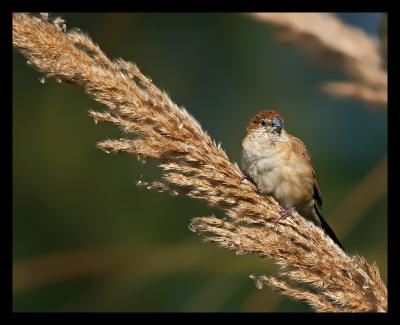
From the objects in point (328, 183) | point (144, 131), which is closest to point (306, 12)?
point (144, 131)

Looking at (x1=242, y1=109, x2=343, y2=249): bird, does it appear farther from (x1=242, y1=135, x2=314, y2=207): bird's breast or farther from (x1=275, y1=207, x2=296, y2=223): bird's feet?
(x1=275, y1=207, x2=296, y2=223): bird's feet

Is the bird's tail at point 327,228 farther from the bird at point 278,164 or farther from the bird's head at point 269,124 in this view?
the bird's head at point 269,124

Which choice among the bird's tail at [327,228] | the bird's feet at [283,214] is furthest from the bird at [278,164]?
the bird's feet at [283,214]

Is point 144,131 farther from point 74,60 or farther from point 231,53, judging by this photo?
point 231,53

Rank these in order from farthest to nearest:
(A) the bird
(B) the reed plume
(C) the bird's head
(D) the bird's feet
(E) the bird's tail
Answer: (C) the bird's head, (A) the bird, (E) the bird's tail, (B) the reed plume, (D) the bird's feet

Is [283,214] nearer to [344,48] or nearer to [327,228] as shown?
[344,48]

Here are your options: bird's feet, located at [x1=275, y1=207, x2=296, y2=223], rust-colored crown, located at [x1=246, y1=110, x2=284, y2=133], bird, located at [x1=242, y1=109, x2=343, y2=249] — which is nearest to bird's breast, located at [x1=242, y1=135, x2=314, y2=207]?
bird, located at [x1=242, y1=109, x2=343, y2=249]
